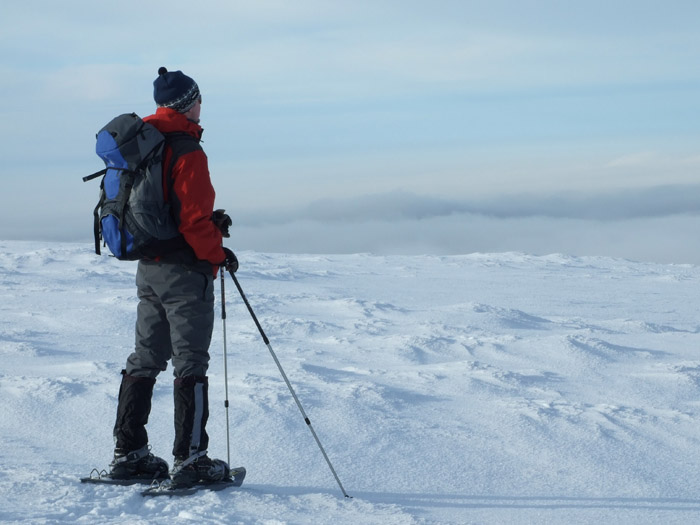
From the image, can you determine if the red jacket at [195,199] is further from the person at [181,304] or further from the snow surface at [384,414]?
the snow surface at [384,414]

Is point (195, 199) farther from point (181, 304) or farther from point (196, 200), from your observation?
point (181, 304)

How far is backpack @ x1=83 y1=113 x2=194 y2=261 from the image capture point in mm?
3291

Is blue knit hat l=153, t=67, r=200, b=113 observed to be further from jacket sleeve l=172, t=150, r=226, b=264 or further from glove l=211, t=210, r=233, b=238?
glove l=211, t=210, r=233, b=238

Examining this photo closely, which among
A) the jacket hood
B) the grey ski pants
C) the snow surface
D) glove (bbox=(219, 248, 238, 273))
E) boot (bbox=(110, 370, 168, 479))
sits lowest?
the snow surface

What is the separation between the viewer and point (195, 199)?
3.29 meters

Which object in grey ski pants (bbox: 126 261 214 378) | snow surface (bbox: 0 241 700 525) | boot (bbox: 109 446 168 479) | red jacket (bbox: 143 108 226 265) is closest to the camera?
red jacket (bbox: 143 108 226 265)

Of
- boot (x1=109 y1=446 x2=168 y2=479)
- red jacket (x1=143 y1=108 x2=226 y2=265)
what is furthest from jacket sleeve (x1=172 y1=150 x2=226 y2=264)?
boot (x1=109 y1=446 x2=168 y2=479)

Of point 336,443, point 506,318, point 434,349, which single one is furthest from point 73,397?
point 506,318

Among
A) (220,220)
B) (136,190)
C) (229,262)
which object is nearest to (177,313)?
(229,262)

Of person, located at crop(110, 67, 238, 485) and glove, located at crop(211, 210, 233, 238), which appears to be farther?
glove, located at crop(211, 210, 233, 238)

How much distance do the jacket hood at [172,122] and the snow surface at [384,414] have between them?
5.75 ft

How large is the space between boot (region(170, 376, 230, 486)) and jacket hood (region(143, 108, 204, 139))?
1.20m

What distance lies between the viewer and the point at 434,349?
25.2 ft

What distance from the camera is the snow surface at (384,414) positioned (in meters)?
3.53
